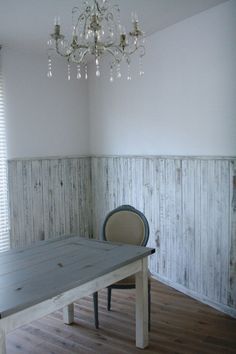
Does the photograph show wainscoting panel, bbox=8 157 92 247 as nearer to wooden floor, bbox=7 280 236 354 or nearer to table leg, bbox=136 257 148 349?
wooden floor, bbox=7 280 236 354

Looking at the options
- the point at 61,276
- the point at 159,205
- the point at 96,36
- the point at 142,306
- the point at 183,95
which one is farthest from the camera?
the point at 159,205


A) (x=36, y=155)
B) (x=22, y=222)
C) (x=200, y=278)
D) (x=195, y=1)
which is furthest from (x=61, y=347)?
(x=195, y=1)

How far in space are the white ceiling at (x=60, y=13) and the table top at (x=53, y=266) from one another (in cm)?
182

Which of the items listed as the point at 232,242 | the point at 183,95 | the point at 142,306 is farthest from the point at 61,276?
the point at 183,95

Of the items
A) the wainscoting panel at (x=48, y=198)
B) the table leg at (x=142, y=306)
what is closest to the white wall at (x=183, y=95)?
the wainscoting panel at (x=48, y=198)

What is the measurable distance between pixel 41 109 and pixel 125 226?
6.38ft

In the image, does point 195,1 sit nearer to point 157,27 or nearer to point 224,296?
point 157,27

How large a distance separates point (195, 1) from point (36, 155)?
236 centimetres

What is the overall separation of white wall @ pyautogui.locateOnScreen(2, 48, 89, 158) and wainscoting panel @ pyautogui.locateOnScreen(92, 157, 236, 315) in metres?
0.78

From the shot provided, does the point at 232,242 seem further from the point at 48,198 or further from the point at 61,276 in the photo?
the point at 48,198

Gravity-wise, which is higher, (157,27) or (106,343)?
(157,27)

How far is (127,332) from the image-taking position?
9.23 ft

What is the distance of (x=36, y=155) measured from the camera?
14.0ft

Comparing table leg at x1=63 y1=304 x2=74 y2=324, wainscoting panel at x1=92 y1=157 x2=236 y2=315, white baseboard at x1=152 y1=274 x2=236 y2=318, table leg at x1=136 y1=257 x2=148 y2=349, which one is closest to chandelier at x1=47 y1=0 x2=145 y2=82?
wainscoting panel at x1=92 y1=157 x2=236 y2=315
